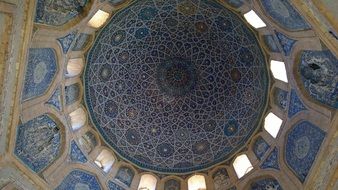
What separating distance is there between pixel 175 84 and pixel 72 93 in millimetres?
4392

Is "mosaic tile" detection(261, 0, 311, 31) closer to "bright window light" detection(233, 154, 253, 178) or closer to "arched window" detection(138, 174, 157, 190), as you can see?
"bright window light" detection(233, 154, 253, 178)

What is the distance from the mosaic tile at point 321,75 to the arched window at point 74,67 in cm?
761

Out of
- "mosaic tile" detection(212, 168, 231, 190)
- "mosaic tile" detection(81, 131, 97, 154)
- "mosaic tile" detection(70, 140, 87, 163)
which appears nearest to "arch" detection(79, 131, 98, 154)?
"mosaic tile" detection(81, 131, 97, 154)

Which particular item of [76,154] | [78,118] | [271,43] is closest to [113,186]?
[76,154]


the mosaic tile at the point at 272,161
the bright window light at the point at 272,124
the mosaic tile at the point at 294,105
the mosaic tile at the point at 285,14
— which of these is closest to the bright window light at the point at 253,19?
the mosaic tile at the point at 285,14

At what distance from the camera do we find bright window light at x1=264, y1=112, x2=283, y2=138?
527 inches

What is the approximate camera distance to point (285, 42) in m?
11.6

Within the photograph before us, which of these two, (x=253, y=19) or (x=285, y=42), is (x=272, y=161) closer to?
(x=285, y=42)

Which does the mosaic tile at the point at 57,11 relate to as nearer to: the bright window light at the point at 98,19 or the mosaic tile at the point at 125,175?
the bright window light at the point at 98,19

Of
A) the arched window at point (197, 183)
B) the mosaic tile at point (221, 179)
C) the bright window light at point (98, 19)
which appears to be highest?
the bright window light at point (98, 19)

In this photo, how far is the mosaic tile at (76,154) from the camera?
13555mm

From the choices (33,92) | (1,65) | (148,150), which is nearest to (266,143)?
(148,150)

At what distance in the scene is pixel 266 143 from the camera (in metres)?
13.8

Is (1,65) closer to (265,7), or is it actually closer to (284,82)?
(265,7)
